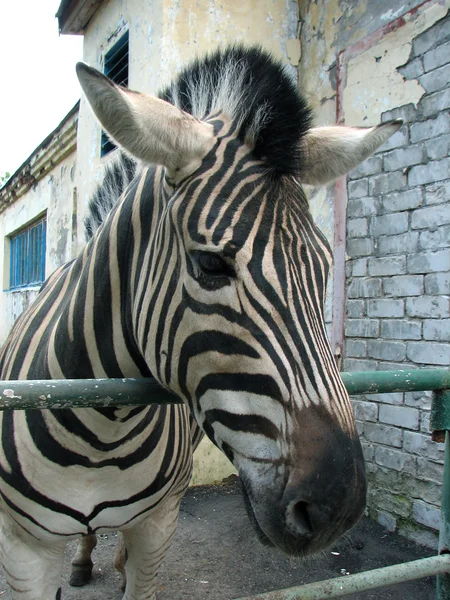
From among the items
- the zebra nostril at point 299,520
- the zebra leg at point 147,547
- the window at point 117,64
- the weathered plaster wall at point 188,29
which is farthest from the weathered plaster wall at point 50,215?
the zebra nostril at point 299,520

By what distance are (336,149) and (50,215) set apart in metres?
8.08

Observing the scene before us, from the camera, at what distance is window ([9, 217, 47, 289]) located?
10.4 m

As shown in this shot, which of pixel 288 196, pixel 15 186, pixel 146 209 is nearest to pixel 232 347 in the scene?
pixel 288 196

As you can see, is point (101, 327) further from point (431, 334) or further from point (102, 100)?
point (431, 334)

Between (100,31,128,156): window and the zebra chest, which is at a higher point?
(100,31,128,156): window

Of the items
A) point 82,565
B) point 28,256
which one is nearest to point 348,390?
point 82,565

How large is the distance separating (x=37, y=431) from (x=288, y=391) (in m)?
1.02

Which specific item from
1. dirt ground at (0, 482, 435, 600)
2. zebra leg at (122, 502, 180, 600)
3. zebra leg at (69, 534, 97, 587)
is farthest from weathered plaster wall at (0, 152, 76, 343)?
zebra leg at (122, 502, 180, 600)

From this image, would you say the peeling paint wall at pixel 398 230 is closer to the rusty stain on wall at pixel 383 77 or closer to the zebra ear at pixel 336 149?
the rusty stain on wall at pixel 383 77

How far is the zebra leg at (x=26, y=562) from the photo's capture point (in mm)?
1728

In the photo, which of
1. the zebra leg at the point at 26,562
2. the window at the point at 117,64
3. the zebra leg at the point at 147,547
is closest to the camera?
the zebra leg at the point at 26,562

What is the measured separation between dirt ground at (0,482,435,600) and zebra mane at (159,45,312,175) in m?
2.24

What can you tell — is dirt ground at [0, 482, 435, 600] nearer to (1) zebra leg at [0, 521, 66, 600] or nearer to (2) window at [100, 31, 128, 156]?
(1) zebra leg at [0, 521, 66, 600]

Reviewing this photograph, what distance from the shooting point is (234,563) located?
11.2 ft
